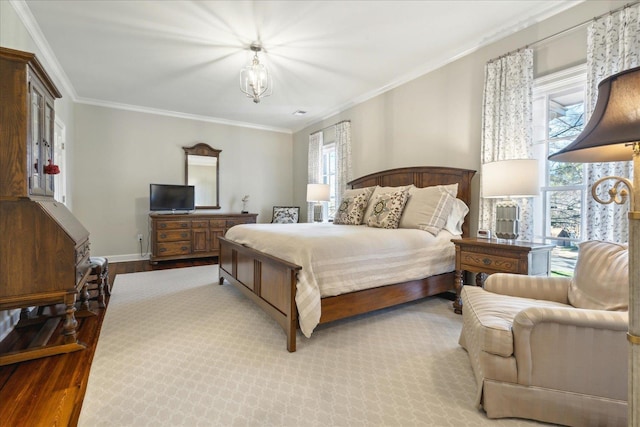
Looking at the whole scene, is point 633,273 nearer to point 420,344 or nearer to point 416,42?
point 420,344

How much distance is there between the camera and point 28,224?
198 cm

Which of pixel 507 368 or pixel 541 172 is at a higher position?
pixel 541 172

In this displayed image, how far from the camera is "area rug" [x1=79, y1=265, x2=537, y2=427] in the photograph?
1455 mm

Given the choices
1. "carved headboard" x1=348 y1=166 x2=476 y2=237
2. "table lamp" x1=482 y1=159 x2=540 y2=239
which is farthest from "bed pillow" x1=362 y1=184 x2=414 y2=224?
"table lamp" x1=482 y1=159 x2=540 y2=239

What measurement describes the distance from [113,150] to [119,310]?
3.65 metres

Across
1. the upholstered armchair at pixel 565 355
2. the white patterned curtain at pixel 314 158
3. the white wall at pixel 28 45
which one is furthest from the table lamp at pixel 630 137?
the white patterned curtain at pixel 314 158

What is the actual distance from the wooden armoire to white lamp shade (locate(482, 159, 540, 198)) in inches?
132

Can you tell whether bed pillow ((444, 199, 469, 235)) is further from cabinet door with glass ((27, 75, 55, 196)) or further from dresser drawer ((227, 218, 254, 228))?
dresser drawer ((227, 218, 254, 228))

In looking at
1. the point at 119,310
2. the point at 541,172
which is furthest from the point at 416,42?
the point at 119,310

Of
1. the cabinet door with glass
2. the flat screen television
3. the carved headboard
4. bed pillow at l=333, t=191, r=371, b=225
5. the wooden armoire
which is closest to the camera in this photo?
the wooden armoire

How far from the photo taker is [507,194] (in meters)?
2.46

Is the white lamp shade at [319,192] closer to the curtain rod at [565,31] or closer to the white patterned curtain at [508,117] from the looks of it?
the white patterned curtain at [508,117]

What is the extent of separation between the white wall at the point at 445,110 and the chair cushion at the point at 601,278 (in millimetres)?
1644

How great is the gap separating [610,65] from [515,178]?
3.34 feet
